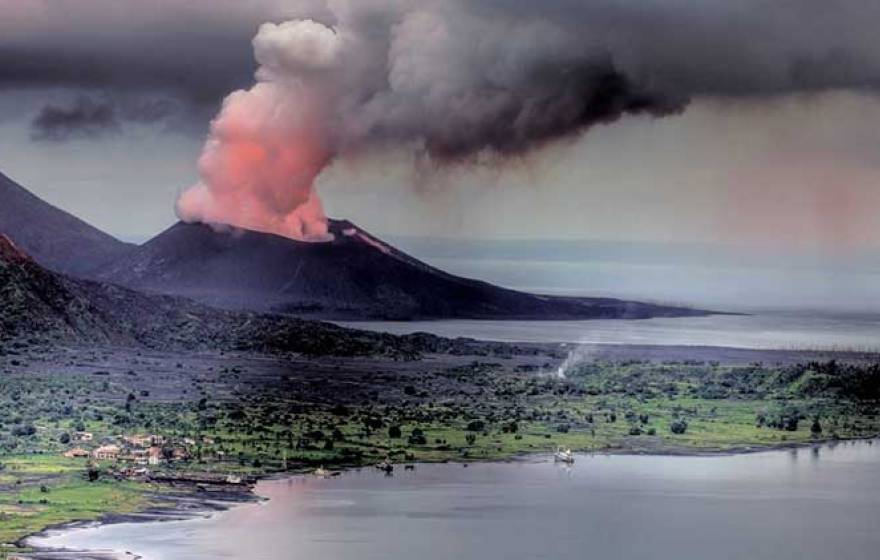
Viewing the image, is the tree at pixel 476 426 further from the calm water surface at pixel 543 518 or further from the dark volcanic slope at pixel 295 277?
the dark volcanic slope at pixel 295 277

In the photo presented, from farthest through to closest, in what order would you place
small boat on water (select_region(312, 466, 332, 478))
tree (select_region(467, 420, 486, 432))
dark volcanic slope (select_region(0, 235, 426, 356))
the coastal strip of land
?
dark volcanic slope (select_region(0, 235, 426, 356)) < tree (select_region(467, 420, 486, 432)) < small boat on water (select_region(312, 466, 332, 478)) < the coastal strip of land

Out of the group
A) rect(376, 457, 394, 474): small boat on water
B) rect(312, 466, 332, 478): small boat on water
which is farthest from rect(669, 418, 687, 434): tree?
rect(312, 466, 332, 478): small boat on water

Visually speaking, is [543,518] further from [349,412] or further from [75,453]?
[349,412]

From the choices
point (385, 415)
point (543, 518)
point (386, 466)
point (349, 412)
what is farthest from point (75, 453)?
point (349, 412)

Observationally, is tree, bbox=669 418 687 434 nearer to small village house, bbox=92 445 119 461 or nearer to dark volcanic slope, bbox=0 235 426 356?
small village house, bbox=92 445 119 461

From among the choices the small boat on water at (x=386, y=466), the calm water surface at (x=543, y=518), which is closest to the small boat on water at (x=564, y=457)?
the calm water surface at (x=543, y=518)
